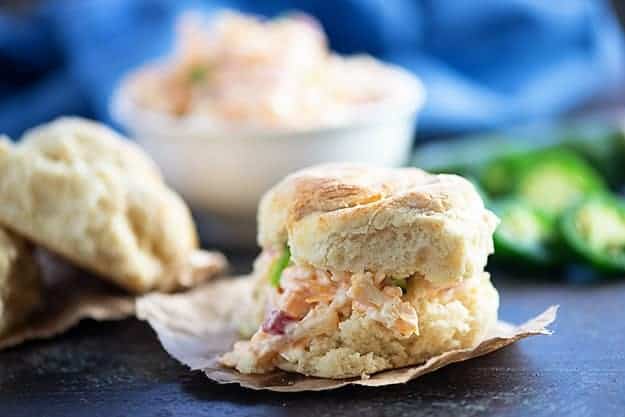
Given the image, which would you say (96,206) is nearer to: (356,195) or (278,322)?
(278,322)

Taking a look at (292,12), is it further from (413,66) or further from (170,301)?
(170,301)

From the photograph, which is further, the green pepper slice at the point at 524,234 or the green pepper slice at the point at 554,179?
the green pepper slice at the point at 554,179

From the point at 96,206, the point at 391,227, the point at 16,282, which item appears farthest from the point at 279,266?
the point at 16,282

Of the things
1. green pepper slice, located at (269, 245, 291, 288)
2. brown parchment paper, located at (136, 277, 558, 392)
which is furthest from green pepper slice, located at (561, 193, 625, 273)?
green pepper slice, located at (269, 245, 291, 288)

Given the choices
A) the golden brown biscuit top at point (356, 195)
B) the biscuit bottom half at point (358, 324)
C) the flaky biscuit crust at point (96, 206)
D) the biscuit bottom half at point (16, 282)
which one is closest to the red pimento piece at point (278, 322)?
the biscuit bottom half at point (358, 324)

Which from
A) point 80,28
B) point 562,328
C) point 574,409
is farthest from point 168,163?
point 574,409

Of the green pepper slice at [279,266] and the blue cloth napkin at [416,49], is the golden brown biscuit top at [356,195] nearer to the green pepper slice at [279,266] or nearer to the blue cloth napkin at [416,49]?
the green pepper slice at [279,266]
